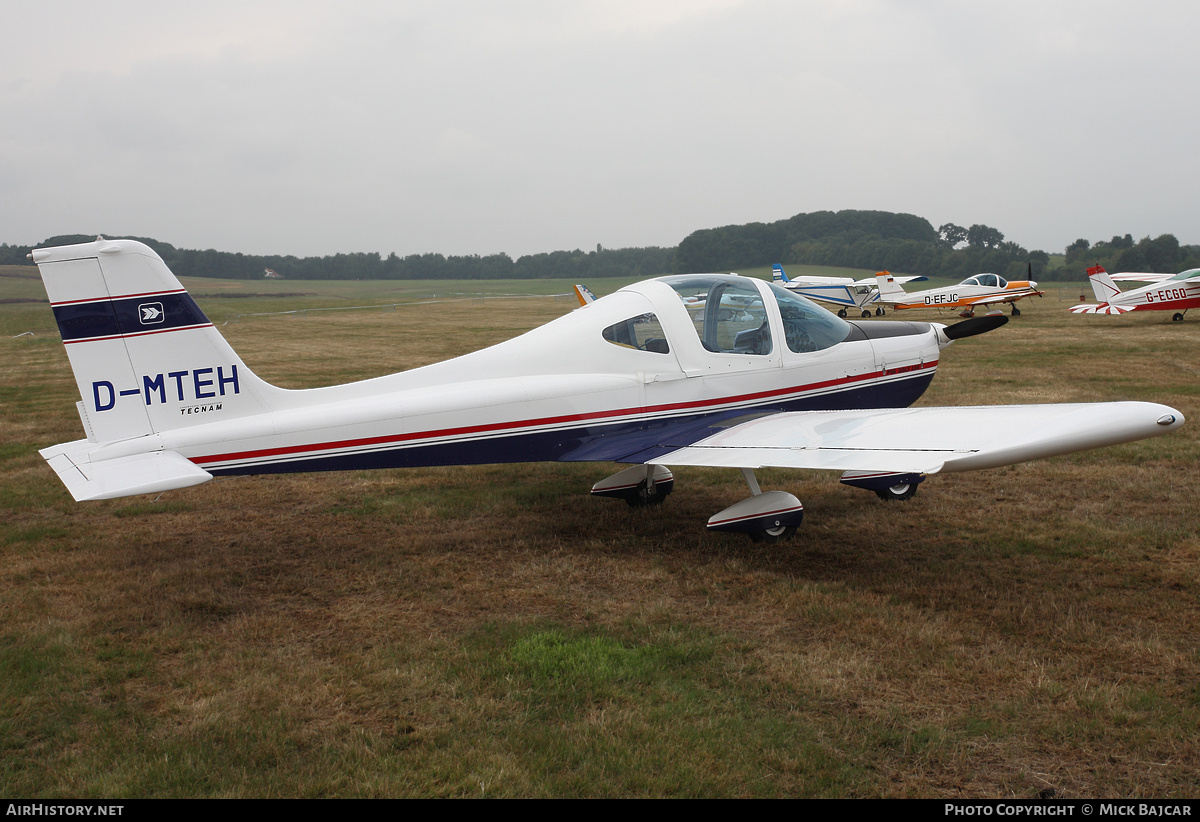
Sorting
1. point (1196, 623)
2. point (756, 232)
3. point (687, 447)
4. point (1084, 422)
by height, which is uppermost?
point (756, 232)

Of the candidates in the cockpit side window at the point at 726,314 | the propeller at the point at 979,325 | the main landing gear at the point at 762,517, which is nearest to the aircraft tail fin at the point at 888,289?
the propeller at the point at 979,325

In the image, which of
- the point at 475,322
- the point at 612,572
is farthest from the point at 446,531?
the point at 475,322

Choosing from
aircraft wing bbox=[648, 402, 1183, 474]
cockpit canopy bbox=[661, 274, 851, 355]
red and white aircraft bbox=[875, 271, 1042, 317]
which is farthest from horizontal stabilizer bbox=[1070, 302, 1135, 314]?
aircraft wing bbox=[648, 402, 1183, 474]

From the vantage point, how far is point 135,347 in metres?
5.68

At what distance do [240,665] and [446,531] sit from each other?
2.68m

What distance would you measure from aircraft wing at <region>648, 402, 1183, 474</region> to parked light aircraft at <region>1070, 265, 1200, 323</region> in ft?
82.2

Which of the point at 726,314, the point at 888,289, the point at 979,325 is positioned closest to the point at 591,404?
the point at 726,314

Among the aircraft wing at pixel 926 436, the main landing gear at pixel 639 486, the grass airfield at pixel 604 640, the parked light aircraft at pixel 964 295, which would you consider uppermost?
the parked light aircraft at pixel 964 295

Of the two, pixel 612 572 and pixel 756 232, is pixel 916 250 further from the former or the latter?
pixel 612 572

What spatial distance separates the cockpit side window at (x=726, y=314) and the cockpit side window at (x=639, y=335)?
349 millimetres

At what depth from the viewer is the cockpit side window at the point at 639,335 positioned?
677 centimetres

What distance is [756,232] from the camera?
102 metres

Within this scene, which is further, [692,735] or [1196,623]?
[1196,623]

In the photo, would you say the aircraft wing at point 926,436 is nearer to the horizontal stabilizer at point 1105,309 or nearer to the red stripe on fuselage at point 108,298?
the red stripe on fuselage at point 108,298
